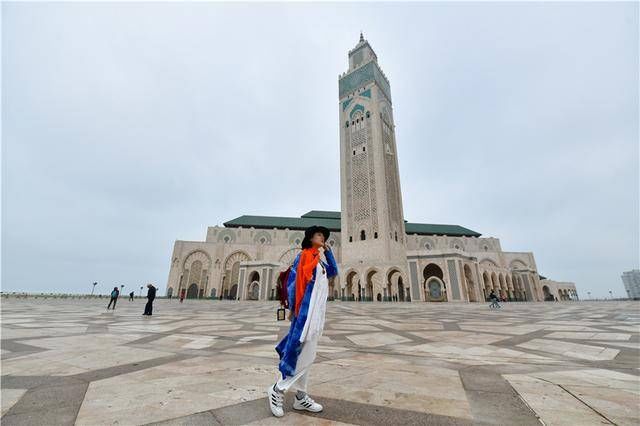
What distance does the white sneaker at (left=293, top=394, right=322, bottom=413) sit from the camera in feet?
5.18

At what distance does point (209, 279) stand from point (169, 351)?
137 feet

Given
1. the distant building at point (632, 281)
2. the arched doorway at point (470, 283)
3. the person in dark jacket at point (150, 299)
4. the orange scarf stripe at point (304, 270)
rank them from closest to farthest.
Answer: the orange scarf stripe at point (304, 270) < the person in dark jacket at point (150, 299) < the arched doorway at point (470, 283) < the distant building at point (632, 281)

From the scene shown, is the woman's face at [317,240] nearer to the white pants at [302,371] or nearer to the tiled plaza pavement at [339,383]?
the white pants at [302,371]

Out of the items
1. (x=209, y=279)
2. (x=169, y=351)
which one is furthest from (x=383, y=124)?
(x=169, y=351)

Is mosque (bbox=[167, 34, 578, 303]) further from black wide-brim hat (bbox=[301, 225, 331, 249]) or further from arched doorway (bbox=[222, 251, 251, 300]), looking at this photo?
black wide-brim hat (bbox=[301, 225, 331, 249])

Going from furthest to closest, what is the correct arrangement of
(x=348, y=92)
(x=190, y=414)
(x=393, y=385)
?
(x=348, y=92)
(x=393, y=385)
(x=190, y=414)

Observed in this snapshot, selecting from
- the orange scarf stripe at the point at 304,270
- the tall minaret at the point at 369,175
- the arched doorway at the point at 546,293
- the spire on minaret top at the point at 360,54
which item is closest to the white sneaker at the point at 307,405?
the orange scarf stripe at the point at 304,270

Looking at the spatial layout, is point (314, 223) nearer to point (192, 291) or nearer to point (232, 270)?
point (232, 270)

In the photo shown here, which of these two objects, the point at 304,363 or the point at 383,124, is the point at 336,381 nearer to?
the point at 304,363

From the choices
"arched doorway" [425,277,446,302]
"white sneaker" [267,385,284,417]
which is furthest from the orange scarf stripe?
"arched doorway" [425,277,446,302]

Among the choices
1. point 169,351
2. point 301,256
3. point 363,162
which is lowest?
point 169,351

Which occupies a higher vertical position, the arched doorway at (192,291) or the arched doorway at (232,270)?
the arched doorway at (232,270)

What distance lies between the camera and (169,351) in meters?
3.34

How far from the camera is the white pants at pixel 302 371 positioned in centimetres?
161
